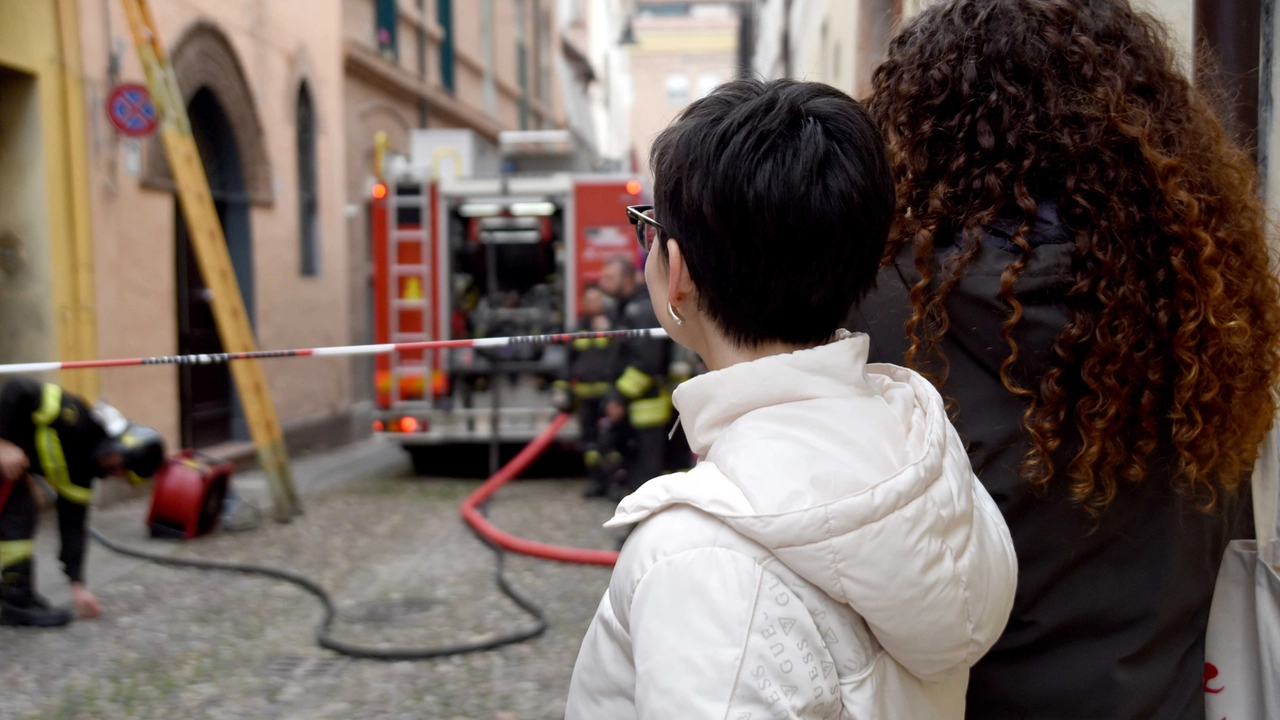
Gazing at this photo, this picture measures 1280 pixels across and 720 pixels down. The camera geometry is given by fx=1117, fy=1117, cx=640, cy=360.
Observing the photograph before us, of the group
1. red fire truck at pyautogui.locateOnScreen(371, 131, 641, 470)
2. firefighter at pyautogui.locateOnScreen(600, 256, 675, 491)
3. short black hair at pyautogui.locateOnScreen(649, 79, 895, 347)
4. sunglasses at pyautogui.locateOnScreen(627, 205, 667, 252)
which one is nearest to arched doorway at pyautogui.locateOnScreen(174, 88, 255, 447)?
red fire truck at pyautogui.locateOnScreen(371, 131, 641, 470)

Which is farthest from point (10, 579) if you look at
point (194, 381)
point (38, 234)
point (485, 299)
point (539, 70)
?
point (539, 70)

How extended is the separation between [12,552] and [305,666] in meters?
1.48

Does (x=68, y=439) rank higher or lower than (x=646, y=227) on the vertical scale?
lower

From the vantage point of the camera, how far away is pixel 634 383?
758cm

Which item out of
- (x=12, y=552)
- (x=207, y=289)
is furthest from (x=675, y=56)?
(x=12, y=552)

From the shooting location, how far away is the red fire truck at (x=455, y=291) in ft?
30.0

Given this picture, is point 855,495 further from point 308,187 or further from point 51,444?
point 308,187

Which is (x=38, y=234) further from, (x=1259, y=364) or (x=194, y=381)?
(x=1259, y=364)

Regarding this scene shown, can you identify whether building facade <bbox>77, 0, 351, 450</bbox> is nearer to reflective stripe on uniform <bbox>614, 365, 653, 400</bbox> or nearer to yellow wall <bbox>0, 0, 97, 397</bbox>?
yellow wall <bbox>0, 0, 97, 397</bbox>

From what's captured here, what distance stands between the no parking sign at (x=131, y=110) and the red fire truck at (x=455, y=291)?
88.5 inches

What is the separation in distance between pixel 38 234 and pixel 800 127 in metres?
7.23

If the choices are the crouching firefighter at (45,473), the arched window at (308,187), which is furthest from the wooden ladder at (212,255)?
the arched window at (308,187)

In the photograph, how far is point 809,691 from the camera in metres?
0.96

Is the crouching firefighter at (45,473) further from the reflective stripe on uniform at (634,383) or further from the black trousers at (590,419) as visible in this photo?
the black trousers at (590,419)
